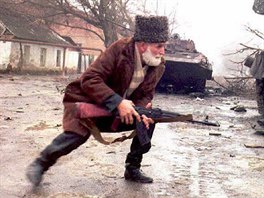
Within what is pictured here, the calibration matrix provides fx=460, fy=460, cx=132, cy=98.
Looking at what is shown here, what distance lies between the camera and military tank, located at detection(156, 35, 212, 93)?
15.6 meters

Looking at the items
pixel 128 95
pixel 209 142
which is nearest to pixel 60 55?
pixel 209 142

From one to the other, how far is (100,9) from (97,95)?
23577 mm

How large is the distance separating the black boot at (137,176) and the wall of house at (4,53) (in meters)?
22.8

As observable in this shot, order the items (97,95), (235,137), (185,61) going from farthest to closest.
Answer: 1. (185,61)
2. (235,137)
3. (97,95)

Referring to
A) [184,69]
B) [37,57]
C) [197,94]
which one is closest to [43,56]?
[37,57]

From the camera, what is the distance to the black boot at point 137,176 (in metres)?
4.04

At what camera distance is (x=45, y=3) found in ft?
92.0

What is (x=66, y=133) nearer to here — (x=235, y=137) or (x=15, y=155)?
(x=15, y=155)

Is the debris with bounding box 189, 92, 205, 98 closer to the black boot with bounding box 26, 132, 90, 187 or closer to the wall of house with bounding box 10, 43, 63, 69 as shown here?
the black boot with bounding box 26, 132, 90, 187

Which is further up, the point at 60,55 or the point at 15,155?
the point at 15,155

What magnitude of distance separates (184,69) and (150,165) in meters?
11.4

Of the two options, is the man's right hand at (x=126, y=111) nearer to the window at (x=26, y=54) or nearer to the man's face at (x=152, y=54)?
the man's face at (x=152, y=54)

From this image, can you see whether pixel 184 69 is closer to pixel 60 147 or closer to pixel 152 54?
pixel 152 54

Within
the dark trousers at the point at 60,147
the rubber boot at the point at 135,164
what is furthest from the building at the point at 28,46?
the dark trousers at the point at 60,147
